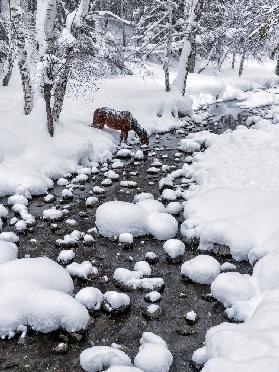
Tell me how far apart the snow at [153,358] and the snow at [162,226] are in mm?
2595

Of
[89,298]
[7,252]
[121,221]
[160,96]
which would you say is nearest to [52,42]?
[121,221]

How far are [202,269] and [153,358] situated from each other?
71.6 inches

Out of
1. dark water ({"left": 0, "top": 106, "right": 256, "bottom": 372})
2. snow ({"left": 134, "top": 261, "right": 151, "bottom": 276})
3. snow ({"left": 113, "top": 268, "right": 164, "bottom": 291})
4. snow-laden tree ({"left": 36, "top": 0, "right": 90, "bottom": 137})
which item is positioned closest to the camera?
dark water ({"left": 0, "top": 106, "right": 256, "bottom": 372})

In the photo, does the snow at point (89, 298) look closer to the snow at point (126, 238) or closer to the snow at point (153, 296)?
the snow at point (153, 296)

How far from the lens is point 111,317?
16.7 feet

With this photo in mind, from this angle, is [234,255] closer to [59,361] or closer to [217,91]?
[59,361]

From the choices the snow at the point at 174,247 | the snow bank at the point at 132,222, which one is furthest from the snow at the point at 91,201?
the snow at the point at 174,247

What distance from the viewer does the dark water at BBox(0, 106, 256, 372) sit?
14.5 feet

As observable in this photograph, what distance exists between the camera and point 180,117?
15.9 metres

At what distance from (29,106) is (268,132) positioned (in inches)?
265

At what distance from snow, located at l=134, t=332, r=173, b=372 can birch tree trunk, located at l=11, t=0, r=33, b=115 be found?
26.5ft

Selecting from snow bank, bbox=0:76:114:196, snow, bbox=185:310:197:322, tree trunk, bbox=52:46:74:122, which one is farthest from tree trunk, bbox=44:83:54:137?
snow, bbox=185:310:197:322

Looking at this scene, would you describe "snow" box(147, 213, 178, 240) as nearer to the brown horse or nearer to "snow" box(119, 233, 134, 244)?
"snow" box(119, 233, 134, 244)

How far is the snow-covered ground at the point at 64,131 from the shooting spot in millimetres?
8984
